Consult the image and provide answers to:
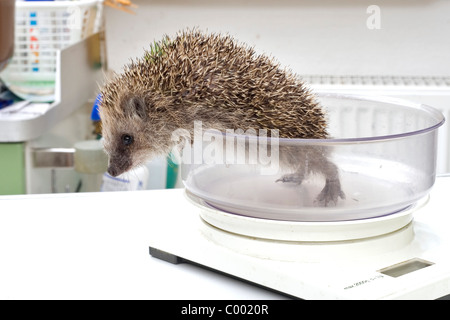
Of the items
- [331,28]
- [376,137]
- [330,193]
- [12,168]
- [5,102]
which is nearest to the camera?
[376,137]

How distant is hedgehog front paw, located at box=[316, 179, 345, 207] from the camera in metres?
0.91

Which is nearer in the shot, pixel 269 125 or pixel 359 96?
pixel 269 125

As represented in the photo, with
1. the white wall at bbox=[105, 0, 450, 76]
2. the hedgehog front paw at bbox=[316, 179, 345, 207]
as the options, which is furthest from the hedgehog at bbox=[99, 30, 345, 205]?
the white wall at bbox=[105, 0, 450, 76]

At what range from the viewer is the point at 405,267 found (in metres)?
0.88

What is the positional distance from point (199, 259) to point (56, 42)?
4.61ft

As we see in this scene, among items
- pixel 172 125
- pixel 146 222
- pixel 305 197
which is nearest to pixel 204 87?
pixel 172 125

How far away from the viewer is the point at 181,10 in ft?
7.98

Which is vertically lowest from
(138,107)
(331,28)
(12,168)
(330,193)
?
(12,168)

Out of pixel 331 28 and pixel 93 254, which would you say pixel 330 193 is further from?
pixel 331 28

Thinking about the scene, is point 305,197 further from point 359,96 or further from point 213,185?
point 359,96

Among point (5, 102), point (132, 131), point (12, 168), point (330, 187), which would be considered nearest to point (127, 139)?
point (132, 131)

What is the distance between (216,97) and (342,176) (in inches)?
9.5

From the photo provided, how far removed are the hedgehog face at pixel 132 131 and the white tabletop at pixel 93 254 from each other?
0.45 ft
